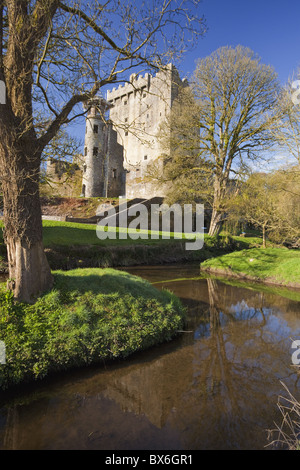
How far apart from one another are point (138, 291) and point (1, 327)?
10.5 feet

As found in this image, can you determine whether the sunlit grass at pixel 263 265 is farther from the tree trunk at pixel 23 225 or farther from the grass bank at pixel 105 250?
the tree trunk at pixel 23 225

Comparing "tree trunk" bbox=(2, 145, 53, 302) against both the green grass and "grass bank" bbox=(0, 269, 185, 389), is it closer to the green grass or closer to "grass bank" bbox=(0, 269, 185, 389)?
"grass bank" bbox=(0, 269, 185, 389)

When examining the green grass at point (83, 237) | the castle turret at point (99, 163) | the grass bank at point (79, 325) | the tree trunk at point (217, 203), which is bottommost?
the grass bank at point (79, 325)

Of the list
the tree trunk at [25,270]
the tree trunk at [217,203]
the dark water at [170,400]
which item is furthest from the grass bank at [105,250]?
the dark water at [170,400]

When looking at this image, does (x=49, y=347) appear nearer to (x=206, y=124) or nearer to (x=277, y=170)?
(x=277, y=170)

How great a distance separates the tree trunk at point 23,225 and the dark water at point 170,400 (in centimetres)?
206

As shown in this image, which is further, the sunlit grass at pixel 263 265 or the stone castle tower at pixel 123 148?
the stone castle tower at pixel 123 148

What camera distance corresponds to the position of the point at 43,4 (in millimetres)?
5328

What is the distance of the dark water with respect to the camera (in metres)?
3.61

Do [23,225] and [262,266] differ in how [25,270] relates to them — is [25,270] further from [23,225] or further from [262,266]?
[262,266]

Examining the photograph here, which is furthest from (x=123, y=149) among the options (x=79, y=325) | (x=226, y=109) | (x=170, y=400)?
(x=170, y=400)

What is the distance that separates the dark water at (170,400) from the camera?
361cm

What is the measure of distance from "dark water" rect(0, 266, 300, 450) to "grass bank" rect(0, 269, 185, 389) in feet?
0.88

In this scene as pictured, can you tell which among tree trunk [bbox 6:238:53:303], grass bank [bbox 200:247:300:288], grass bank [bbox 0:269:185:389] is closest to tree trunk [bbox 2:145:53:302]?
tree trunk [bbox 6:238:53:303]
